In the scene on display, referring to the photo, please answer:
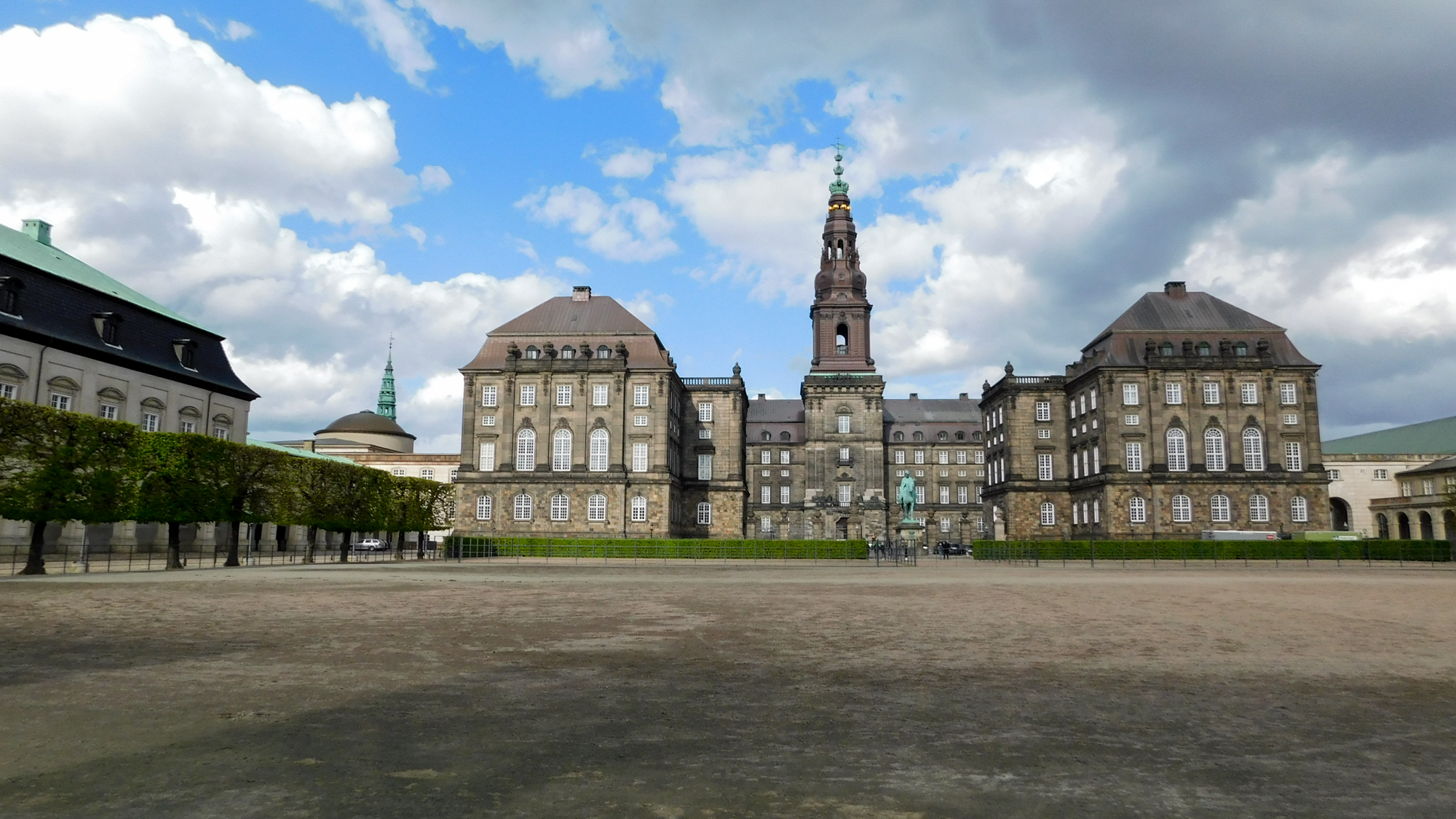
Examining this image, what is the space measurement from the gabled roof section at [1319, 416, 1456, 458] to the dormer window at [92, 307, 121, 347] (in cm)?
10451

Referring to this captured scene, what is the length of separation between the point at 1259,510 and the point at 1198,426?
8.13 meters

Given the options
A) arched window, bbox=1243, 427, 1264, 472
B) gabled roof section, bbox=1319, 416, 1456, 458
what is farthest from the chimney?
gabled roof section, bbox=1319, 416, 1456, 458

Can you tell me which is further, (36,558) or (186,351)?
(186,351)

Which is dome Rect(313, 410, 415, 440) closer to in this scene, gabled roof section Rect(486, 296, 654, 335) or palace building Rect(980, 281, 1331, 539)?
gabled roof section Rect(486, 296, 654, 335)

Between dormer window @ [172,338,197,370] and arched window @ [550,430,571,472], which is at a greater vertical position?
dormer window @ [172,338,197,370]

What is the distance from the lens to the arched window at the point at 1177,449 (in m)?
73.0

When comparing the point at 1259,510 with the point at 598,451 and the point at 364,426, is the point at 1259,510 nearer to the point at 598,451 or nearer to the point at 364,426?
the point at 598,451

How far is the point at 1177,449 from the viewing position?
73.1m

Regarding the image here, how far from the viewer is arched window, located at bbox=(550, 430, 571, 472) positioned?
74.2 m

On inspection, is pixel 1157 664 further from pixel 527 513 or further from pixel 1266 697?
pixel 527 513

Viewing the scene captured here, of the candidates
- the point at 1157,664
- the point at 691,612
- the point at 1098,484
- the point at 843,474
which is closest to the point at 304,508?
the point at 691,612

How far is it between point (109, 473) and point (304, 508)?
41.9 ft

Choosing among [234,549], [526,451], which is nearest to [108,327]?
[234,549]

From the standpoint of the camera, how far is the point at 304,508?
48.2 meters
